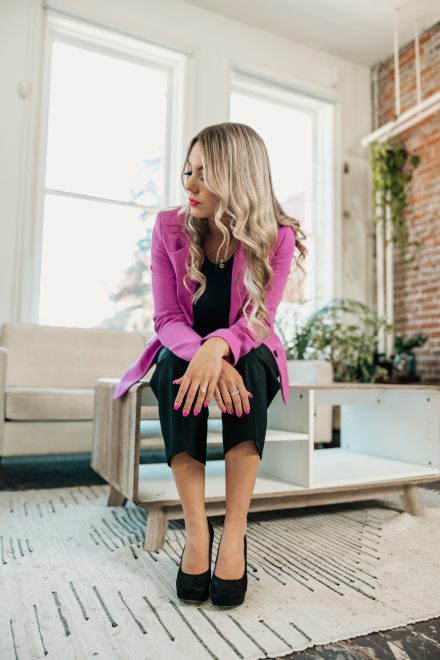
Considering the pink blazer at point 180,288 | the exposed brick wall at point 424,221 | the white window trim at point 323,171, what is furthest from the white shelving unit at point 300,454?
the white window trim at point 323,171

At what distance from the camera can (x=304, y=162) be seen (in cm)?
475

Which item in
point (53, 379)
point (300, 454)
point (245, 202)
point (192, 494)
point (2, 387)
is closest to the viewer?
point (192, 494)

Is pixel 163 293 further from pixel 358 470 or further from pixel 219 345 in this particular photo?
pixel 358 470

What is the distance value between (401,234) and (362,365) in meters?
1.28

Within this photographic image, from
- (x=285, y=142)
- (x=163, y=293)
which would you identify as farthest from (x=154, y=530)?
(x=285, y=142)

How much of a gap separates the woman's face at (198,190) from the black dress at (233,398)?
15 cm

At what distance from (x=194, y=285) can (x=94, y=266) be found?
8.37ft

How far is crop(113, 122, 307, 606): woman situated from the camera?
3.81ft

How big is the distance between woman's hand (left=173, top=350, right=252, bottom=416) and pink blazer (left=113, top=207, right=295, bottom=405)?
0.13 metres

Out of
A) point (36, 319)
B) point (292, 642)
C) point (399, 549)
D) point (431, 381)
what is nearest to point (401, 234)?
point (431, 381)

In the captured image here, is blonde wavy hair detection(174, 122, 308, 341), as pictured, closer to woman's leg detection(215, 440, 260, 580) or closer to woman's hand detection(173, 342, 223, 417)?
woman's hand detection(173, 342, 223, 417)

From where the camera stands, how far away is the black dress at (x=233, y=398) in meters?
1.20

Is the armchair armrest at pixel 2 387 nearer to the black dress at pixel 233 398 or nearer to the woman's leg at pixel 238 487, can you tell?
the black dress at pixel 233 398

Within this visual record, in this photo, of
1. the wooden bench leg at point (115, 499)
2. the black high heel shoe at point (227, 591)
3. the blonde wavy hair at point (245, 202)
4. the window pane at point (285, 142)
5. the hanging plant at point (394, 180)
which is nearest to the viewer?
the black high heel shoe at point (227, 591)
